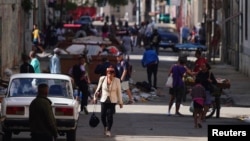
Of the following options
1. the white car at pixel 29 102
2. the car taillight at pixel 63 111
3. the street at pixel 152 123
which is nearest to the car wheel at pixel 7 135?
the white car at pixel 29 102

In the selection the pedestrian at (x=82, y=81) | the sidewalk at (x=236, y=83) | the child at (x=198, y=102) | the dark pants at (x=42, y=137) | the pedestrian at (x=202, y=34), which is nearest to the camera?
the dark pants at (x=42, y=137)

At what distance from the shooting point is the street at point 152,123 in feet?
75.9

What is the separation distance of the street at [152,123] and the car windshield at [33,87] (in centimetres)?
120

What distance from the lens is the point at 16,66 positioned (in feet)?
144

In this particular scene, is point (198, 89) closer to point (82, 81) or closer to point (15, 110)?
point (82, 81)

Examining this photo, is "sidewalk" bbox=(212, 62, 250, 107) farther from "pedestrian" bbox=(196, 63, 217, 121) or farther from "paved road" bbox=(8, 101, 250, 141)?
"pedestrian" bbox=(196, 63, 217, 121)

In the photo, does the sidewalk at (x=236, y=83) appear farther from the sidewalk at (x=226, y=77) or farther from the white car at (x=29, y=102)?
the white car at (x=29, y=102)

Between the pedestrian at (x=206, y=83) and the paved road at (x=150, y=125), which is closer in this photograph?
the paved road at (x=150, y=125)

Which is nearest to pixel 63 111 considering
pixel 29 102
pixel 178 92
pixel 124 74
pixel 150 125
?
pixel 29 102

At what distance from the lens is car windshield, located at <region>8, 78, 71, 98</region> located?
21.4 meters

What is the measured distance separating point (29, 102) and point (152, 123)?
658 centimetres

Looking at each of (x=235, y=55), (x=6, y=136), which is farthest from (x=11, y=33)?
(x=6, y=136)

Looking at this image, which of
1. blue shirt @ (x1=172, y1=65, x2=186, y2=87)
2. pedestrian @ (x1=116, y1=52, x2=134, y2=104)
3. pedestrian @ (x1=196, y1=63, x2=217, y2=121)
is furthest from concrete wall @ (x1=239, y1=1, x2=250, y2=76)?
pedestrian @ (x1=196, y1=63, x2=217, y2=121)

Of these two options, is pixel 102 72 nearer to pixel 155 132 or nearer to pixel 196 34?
pixel 155 132
